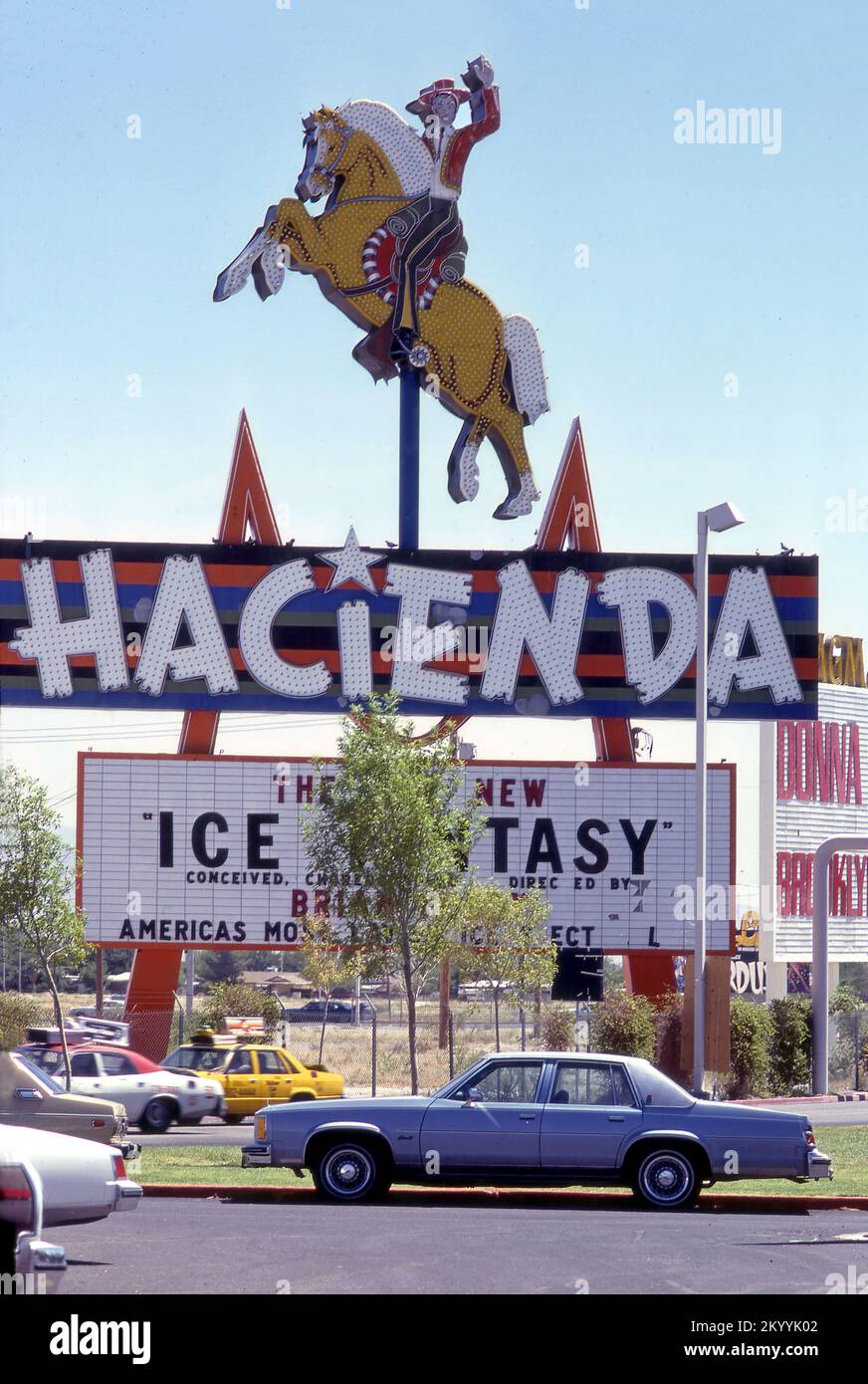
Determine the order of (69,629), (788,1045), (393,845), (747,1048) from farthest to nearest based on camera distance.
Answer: (788,1045) → (747,1048) → (69,629) → (393,845)

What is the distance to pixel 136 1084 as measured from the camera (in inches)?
1078

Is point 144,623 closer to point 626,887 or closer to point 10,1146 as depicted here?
point 626,887

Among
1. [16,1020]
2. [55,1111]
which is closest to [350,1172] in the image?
[55,1111]

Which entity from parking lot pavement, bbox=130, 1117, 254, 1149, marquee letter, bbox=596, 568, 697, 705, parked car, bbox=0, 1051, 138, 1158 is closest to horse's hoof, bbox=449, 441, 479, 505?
marquee letter, bbox=596, 568, 697, 705

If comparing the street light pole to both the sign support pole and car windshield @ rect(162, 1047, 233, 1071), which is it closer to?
car windshield @ rect(162, 1047, 233, 1071)

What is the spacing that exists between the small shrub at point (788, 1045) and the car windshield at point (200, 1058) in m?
14.4

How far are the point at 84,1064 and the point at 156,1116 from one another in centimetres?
141

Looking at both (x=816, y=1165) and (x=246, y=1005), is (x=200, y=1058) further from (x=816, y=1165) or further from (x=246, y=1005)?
(x=246, y=1005)

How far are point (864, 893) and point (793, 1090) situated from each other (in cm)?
3008

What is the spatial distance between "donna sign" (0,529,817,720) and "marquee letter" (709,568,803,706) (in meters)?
0.03

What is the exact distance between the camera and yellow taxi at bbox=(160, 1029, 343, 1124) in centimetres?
2927

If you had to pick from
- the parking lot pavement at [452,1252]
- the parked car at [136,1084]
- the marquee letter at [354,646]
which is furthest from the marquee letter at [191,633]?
the parking lot pavement at [452,1252]

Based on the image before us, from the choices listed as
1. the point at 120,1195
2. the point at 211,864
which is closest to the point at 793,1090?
the point at 211,864
